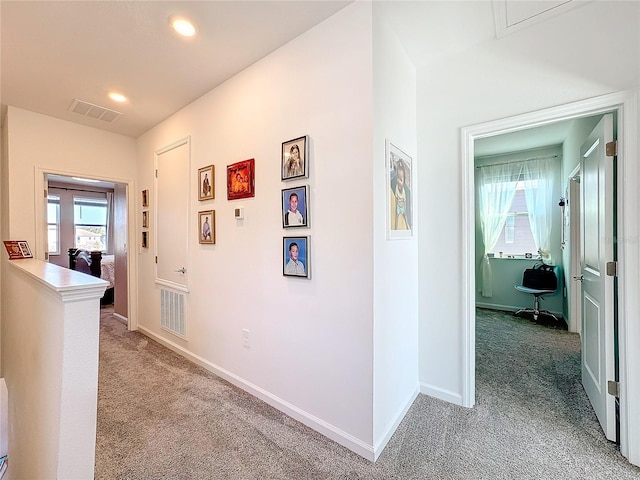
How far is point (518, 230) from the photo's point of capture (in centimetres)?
459

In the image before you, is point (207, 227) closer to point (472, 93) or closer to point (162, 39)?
point (162, 39)

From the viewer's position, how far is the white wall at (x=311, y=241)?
65.7 inches

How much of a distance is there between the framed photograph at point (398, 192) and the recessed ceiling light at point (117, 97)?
9.11 ft

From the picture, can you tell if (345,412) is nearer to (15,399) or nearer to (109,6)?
(15,399)

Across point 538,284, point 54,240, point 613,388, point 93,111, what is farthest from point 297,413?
point 54,240

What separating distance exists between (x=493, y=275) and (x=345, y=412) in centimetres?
417

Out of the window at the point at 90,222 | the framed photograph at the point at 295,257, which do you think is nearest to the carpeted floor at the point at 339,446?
the framed photograph at the point at 295,257

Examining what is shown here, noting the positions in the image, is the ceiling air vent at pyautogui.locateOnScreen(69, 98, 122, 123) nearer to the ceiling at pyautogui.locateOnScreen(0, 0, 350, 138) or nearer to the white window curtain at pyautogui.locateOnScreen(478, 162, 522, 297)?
the ceiling at pyautogui.locateOnScreen(0, 0, 350, 138)

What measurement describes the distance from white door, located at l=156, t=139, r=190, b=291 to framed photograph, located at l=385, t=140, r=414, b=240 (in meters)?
2.22

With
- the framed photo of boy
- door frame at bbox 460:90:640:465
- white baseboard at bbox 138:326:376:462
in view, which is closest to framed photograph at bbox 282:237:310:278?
the framed photo of boy

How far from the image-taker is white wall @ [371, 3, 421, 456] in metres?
1.67

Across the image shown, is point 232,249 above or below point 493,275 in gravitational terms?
above

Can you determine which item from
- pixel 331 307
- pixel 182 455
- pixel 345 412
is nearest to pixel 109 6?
pixel 331 307

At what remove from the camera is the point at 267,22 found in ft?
6.07
